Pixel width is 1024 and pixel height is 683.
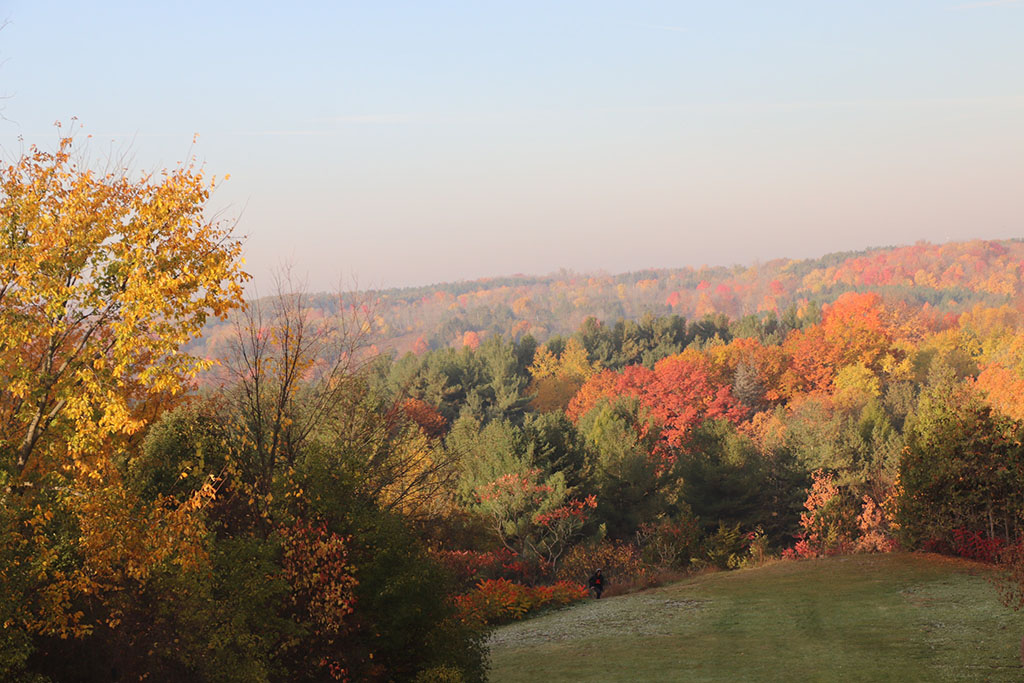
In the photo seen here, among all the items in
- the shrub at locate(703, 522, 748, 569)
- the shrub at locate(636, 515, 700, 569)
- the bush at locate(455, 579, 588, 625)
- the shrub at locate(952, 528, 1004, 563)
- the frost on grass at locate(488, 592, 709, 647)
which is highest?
the shrub at locate(952, 528, 1004, 563)

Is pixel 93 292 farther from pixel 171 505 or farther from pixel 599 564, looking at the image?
pixel 599 564

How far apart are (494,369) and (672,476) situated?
4766 cm

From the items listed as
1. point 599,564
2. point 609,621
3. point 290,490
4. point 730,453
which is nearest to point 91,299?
point 290,490

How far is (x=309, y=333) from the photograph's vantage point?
19.8 m

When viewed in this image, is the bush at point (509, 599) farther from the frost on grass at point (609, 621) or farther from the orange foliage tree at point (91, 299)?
the orange foliage tree at point (91, 299)

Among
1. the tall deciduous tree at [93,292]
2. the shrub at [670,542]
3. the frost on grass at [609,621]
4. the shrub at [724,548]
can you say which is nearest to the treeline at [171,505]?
the tall deciduous tree at [93,292]

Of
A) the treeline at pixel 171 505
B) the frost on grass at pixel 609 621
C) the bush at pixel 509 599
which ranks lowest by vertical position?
the bush at pixel 509 599

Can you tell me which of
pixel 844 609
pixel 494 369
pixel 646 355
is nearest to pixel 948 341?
pixel 646 355

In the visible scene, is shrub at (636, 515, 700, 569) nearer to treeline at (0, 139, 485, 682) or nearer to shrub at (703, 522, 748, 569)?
shrub at (703, 522, 748, 569)

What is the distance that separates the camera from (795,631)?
1823cm

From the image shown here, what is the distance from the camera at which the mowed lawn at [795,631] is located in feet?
49.0

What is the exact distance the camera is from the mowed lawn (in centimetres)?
1494

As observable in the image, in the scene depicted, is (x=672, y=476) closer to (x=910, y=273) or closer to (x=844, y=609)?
(x=844, y=609)

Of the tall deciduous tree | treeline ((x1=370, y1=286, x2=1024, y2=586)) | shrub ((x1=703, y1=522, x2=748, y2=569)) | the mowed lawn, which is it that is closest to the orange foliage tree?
the tall deciduous tree
